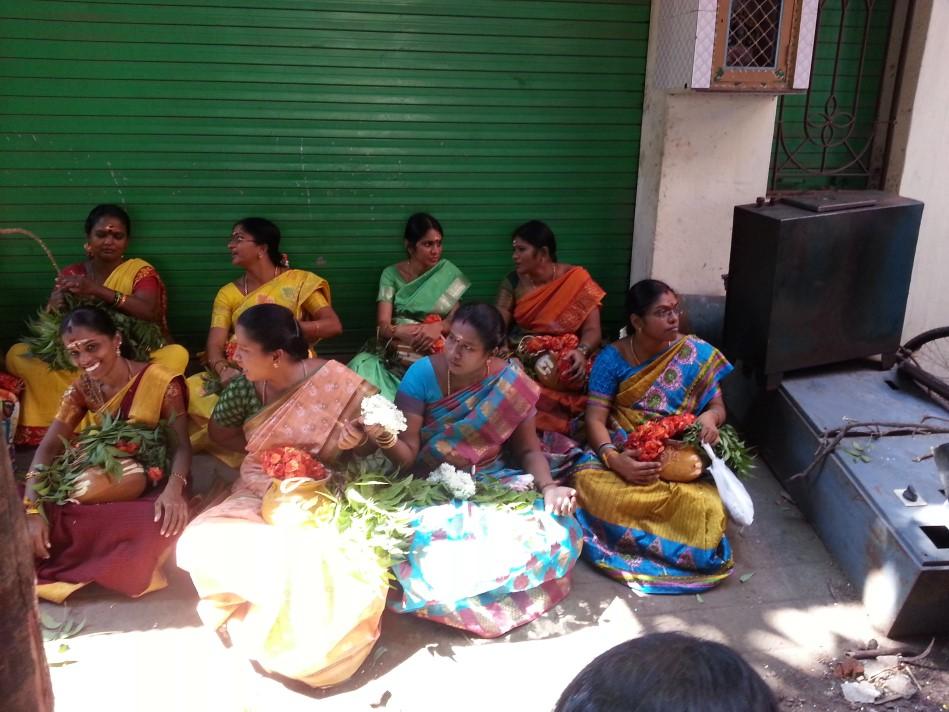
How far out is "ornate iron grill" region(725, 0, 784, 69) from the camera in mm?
4551

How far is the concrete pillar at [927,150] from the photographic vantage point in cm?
529

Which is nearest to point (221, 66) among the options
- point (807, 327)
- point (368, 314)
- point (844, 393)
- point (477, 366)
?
point (368, 314)

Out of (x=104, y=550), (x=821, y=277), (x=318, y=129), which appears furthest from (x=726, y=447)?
(x=318, y=129)

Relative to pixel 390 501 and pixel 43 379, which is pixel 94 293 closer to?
pixel 43 379

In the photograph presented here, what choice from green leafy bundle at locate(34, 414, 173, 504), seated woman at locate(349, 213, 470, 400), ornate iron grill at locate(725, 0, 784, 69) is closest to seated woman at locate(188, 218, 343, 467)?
seated woman at locate(349, 213, 470, 400)

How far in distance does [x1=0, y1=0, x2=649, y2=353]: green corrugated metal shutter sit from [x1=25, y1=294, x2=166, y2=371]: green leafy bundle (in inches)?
21.1

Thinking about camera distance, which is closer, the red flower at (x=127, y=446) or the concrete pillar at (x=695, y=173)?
the red flower at (x=127, y=446)

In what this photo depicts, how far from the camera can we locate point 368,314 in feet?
18.6

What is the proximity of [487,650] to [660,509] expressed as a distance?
115 cm

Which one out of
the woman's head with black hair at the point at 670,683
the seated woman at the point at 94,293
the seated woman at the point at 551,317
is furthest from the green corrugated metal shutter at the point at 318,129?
the woman's head with black hair at the point at 670,683

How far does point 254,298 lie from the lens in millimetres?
4859

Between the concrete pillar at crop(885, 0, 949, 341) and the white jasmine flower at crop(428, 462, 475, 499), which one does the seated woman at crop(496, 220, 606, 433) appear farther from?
the concrete pillar at crop(885, 0, 949, 341)

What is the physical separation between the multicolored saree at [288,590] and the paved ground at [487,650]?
14 centimetres

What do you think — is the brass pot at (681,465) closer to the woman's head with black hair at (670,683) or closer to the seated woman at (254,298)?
the seated woman at (254,298)
